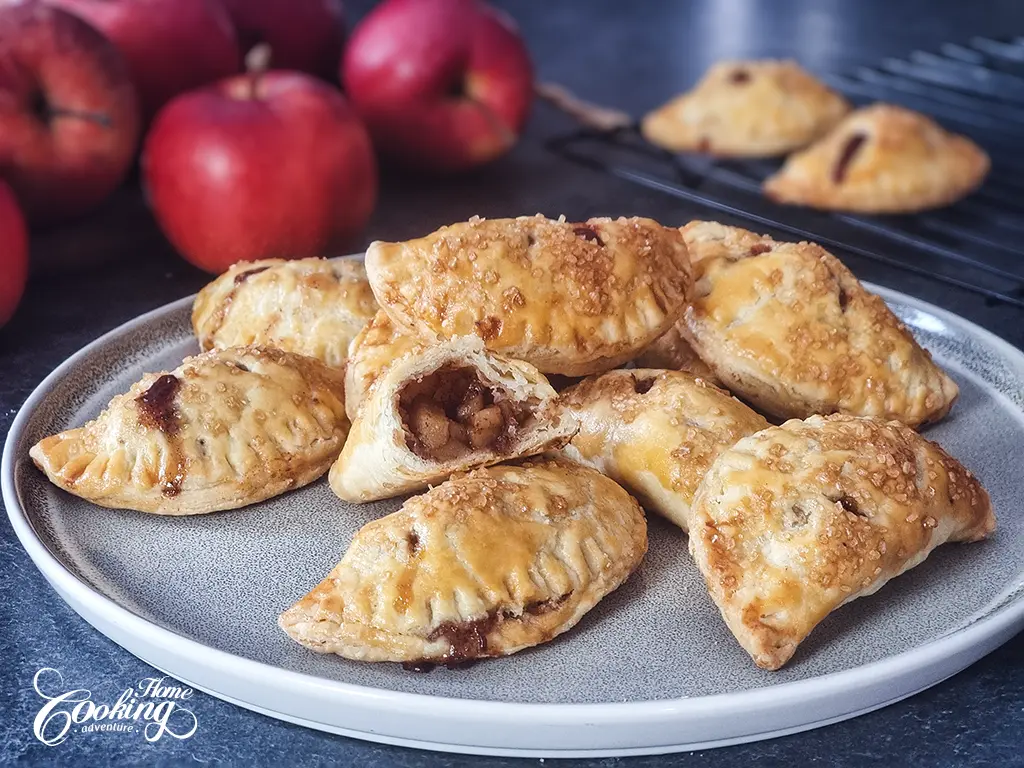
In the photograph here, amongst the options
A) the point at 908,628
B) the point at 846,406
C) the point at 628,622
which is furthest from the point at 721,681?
the point at 846,406

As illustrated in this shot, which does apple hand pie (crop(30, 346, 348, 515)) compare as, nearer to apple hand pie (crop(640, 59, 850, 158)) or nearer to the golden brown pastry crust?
the golden brown pastry crust

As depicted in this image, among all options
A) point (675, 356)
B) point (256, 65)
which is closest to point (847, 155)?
point (675, 356)

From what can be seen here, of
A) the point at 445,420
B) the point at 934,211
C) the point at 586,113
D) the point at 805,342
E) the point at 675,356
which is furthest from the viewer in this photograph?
the point at 586,113

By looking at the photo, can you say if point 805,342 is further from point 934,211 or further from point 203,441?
point 934,211

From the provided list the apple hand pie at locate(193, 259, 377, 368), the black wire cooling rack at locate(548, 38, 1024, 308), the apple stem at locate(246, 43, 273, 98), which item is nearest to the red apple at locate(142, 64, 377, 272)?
the apple stem at locate(246, 43, 273, 98)

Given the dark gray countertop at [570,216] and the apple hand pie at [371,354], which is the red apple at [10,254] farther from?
the apple hand pie at [371,354]

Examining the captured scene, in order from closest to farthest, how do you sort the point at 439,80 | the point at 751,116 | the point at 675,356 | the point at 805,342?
the point at 805,342
the point at 675,356
the point at 439,80
the point at 751,116

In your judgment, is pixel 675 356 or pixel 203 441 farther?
pixel 675 356

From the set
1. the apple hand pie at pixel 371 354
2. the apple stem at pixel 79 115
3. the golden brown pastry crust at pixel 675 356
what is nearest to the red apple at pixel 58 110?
the apple stem at pixel 79 115
